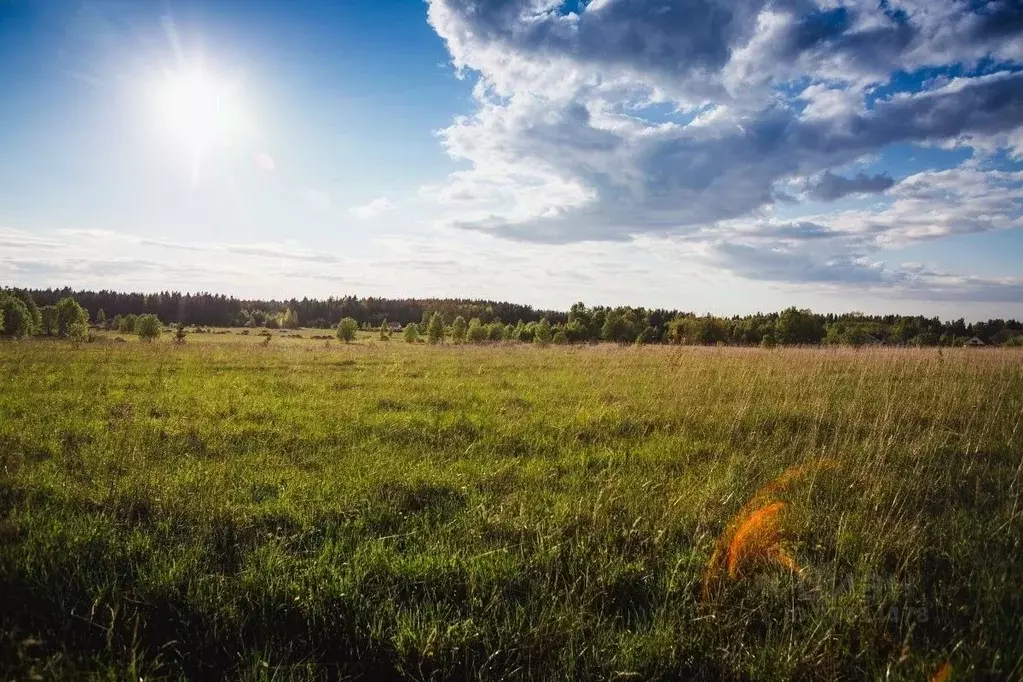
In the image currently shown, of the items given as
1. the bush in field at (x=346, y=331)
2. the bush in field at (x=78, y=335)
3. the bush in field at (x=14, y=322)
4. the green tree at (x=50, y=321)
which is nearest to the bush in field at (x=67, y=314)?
the green tree at (x=50, y=321)

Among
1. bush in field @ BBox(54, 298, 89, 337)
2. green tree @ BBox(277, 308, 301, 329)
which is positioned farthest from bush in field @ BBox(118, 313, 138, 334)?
green tree @ BBox(277, 308, 301, 329)

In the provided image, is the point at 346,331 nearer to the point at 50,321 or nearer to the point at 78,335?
the point at 78,335

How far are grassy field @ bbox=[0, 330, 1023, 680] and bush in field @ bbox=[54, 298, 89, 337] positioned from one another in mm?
85993

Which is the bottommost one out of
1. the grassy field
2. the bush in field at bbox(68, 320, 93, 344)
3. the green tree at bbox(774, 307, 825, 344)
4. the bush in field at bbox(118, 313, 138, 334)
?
the bush in field at bbox(118, 313, 138, 334)

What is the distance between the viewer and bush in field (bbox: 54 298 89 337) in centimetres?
7561

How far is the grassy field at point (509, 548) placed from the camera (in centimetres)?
288

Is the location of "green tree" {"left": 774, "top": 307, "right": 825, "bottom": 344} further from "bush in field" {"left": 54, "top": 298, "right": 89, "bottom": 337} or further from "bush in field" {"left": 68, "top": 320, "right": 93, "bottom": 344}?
"bush in field" {"left": 54, "top": 298, "right": 89, "bottom": 337}

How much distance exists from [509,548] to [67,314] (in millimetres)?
99502

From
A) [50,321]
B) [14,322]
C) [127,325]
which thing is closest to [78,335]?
[14,322]

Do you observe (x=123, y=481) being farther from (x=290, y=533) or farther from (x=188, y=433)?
(x=188, y=433)

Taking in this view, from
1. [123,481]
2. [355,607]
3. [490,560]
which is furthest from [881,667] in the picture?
[123,481]

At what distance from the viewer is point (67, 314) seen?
78.4 metres

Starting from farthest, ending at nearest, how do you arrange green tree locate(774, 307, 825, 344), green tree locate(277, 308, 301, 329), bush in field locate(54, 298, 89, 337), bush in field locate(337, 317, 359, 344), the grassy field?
green tree locate(277, 308, 301, 329) < bush in field locate(54, 298, 89, 337) < bush in field locate(337, 317, 359, 344) < green tree locate(774, 307, 825, 344) < the grassy field

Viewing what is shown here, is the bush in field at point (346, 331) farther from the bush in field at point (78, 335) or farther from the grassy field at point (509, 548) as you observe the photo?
the grassy field at point (509, 548)
